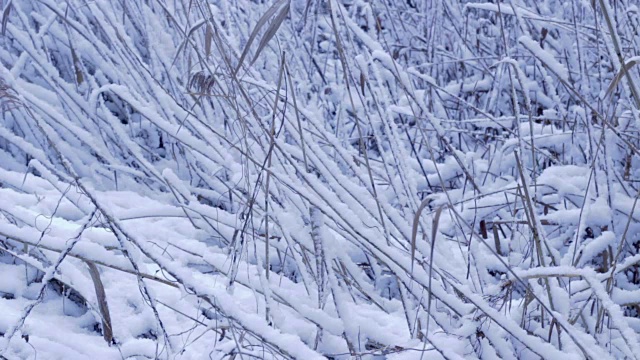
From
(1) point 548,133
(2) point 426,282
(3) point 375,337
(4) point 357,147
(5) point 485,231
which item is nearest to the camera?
(2) point 426,282

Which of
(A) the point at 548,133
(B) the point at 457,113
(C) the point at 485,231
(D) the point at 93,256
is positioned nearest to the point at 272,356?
(D) the point at 93,256

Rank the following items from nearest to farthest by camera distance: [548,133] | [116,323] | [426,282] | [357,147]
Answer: [426,282] → [116,323] → [548,133] → [357,147]

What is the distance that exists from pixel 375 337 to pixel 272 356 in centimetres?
16

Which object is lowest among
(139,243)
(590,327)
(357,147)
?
(357,147)

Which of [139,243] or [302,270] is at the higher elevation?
[139,243]

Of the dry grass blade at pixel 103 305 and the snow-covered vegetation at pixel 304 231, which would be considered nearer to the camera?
the snow-covered vegetation at pixel 304 231

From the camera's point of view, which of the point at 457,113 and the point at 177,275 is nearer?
→ the point at 177,275

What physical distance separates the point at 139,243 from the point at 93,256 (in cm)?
19

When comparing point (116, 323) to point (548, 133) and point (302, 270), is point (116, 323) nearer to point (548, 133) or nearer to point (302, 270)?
point (302, 270)

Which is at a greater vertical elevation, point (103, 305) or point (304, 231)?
point (304, 231)

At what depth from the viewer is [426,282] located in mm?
858

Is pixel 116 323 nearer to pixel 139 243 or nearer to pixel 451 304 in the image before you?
pixel 139 243

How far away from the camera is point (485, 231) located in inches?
56.3

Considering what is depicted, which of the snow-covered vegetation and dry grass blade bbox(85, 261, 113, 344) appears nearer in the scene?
the snow-covered vegetation
